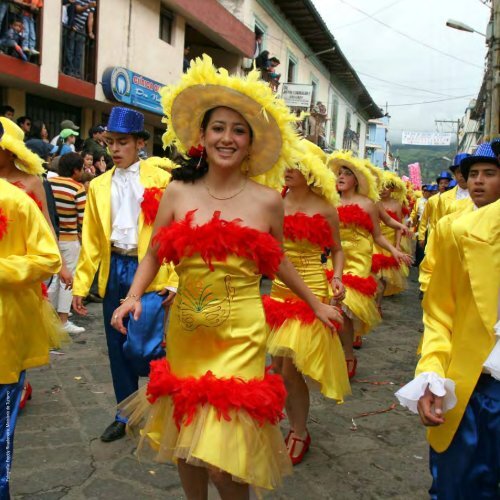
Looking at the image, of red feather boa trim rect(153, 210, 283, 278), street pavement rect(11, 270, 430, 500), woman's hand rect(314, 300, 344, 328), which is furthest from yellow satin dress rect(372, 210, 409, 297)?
red feather boa trim rect(153, 210, 283, 278)

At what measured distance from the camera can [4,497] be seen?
2.85 m

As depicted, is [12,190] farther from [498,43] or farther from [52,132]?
[498,43]

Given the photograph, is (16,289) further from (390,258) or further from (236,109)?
(390,258)

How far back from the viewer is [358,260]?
636 cm

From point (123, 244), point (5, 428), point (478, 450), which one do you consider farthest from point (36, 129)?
point (478, 450)

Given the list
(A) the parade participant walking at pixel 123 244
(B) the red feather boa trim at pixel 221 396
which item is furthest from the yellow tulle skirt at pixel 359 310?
(B) the red feather boa trim at pixel 221 396

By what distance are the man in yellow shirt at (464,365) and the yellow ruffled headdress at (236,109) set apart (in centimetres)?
100

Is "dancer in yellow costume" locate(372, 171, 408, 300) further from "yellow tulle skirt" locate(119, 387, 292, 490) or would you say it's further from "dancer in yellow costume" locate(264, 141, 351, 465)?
"yellow tulle skirt" locate(119, 387, 292, 490)

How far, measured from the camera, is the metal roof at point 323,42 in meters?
23.6

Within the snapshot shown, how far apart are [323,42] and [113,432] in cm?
2652

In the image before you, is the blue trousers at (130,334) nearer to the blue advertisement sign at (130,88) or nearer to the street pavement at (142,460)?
the street pavement at (142,460)

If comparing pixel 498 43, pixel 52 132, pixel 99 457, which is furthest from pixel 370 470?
pixel 498 43

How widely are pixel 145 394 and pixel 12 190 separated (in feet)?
3.82

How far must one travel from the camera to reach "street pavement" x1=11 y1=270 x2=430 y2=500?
3.57 metres
